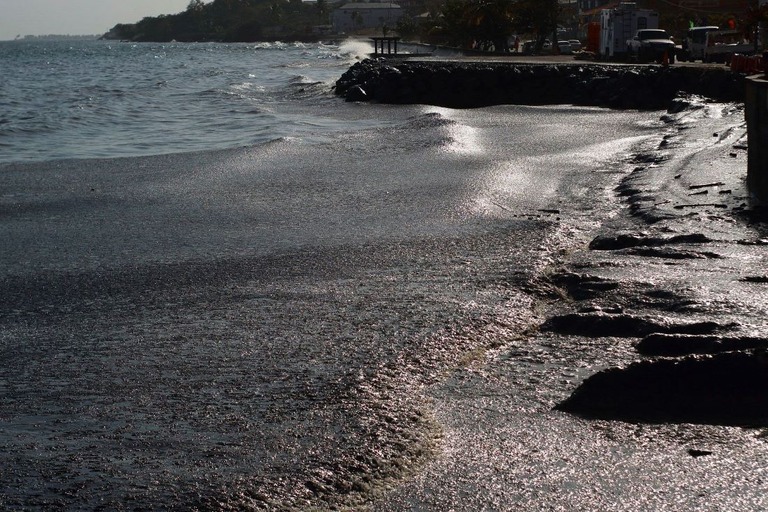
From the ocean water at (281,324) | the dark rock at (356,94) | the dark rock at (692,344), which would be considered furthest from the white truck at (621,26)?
the dark rock at (692,344)

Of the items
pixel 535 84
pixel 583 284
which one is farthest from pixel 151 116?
pixel 583 284

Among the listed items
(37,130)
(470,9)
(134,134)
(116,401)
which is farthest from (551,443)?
(470,9)

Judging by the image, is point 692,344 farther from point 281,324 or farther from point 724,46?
point 724,46

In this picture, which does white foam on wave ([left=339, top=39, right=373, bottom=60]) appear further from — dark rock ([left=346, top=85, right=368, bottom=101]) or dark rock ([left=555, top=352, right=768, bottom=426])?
dark rock ([left=555, top=352, right=768, bottom=426])

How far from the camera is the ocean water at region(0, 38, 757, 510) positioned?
15.5 ft

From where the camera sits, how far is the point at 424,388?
577 centimetres

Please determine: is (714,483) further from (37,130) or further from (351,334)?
(37,130)

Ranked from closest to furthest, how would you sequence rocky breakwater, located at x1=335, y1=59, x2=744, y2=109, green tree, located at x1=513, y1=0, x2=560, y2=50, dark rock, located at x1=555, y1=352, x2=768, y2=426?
dark rock, located at x1=555, y1=352, x2=768, y2=426, rocky breakwater, located at x1=335, y1=59, x2=744, y2=109, green tree, located at x1=513, y1=0, x2=560, y2=50

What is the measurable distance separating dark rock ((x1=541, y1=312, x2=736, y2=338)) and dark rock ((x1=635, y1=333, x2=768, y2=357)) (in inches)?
12.0

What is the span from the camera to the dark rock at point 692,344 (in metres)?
5.79

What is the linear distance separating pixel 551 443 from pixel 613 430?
0.36m

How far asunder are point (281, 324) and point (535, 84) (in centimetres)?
2547

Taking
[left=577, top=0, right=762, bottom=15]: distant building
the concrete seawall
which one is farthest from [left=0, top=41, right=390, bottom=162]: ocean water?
[left=577, top=0, right=762, bottom=15]: distant building

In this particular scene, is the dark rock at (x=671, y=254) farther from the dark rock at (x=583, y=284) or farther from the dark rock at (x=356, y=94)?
the dark rock at (x=356, y=94)
